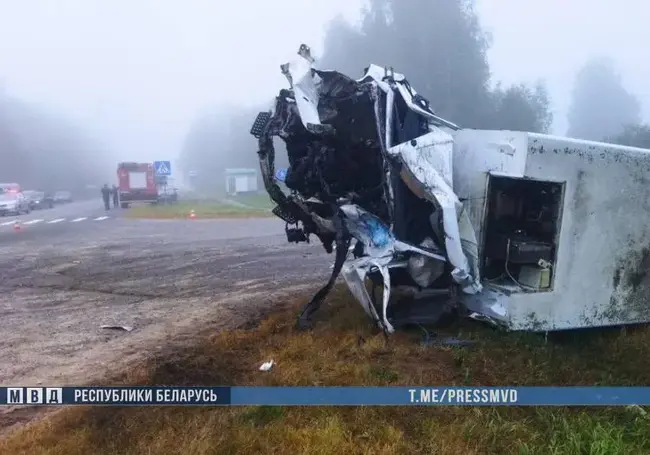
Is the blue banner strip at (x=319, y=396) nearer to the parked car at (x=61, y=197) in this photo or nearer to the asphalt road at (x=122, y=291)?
the asphalt road at (x=122, y=291)

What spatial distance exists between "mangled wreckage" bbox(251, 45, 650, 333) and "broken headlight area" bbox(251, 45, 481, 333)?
0.01 metres

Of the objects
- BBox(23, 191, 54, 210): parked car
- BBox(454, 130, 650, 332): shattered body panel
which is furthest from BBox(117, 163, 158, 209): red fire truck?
BBox(454, 130, 650, 332): shattered body panel

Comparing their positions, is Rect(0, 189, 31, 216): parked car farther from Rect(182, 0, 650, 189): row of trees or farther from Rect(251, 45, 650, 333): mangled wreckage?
Rect(251, 45, 650, 333): mangled wreckage

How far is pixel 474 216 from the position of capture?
14.5 ft

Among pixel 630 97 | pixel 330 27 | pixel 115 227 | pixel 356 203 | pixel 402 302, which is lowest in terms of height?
pixel 115 227

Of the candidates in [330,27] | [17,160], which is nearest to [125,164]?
[330,27]

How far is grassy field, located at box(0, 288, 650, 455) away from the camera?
3.05 m

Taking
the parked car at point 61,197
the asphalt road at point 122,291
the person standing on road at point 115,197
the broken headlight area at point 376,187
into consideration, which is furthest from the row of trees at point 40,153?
the broken headlight area at point 376,187

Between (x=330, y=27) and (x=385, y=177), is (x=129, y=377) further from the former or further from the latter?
(x=330, y=27)

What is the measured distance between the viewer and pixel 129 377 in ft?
13.5

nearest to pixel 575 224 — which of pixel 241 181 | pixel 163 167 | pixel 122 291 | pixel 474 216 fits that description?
pixel 474 216

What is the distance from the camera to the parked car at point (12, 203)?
26047mm

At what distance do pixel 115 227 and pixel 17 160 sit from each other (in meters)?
32.4

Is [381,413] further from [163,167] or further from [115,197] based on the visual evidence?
[115,197]
